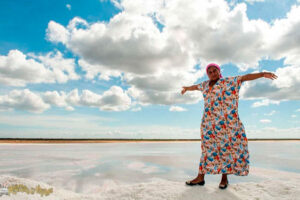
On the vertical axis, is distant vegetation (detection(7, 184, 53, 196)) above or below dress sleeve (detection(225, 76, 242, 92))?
below

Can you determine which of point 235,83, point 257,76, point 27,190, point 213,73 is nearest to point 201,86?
point 213,73

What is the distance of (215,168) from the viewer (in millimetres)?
4328

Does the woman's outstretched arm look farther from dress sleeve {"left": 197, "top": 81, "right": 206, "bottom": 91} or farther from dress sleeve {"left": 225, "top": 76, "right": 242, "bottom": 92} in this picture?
dress sleeve {"left": 197, "top": 81, "right": 206, "bottom": 91}

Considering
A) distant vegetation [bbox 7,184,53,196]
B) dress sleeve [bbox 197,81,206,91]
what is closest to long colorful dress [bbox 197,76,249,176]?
dress sleeve [bbox 197,81,206,91]

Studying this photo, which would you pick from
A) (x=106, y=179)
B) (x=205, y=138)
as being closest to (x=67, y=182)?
(x=106, y=179)

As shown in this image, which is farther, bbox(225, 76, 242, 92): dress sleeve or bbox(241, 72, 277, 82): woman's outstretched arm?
bbox(225, 76, 242, 92): dress sleeve

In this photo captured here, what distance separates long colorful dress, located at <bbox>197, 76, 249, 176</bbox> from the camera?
13.9ft

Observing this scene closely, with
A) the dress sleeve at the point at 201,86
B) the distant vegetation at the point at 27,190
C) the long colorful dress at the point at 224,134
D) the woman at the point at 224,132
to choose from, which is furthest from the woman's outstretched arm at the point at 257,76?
the distant vegetation at the point at 27,190

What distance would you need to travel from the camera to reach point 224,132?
4.30 meters

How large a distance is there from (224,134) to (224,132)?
38 mm

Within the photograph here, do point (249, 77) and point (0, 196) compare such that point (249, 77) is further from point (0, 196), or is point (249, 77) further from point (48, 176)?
point (48, 176)

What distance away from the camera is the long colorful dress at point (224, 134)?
13.9 ft

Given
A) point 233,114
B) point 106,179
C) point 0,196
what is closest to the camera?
point 0,196

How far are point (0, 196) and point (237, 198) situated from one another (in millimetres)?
3763
